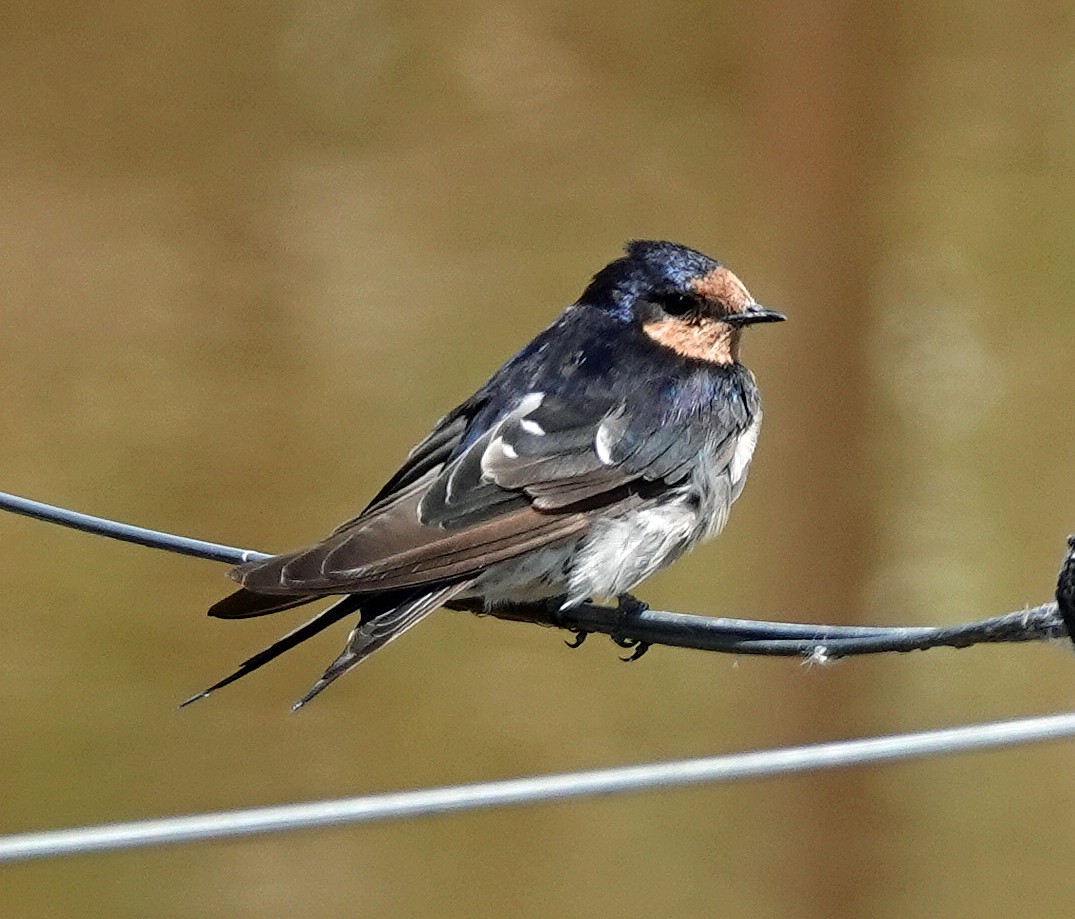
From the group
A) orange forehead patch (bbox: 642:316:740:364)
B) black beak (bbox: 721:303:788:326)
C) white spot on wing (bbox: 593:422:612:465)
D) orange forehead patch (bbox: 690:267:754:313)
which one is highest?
orange forehead patch (bbox: 690:267:754:313)

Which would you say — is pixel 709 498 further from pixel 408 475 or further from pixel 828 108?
pixel 828 108

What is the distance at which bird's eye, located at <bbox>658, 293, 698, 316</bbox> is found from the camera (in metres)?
2.46

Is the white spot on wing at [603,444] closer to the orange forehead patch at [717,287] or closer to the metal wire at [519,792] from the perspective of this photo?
the orange forehead patch at [717,287]

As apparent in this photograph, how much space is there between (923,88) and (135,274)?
5.09 ft

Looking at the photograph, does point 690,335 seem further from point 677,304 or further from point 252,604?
point 252,604

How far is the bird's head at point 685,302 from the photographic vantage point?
245cm

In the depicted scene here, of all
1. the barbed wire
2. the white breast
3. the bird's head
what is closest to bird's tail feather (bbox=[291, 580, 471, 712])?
the barbed wire

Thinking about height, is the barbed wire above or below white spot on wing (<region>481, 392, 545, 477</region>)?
below

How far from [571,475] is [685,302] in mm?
465

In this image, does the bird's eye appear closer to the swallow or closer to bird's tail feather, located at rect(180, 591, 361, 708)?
the swallow

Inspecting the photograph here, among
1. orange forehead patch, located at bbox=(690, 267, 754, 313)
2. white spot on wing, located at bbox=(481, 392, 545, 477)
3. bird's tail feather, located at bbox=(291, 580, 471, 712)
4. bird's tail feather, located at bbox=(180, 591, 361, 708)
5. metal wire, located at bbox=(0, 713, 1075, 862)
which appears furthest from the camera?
orange forehead patch, located at bbox=(690, 267, 754, 313)

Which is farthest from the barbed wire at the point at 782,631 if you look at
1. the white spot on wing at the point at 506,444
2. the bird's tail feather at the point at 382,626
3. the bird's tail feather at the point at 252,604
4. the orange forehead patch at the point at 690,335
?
the orange forehead patch at the point at 690,335

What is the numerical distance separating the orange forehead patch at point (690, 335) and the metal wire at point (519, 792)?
1.28 meters

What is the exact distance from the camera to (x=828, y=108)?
2.95 meters
